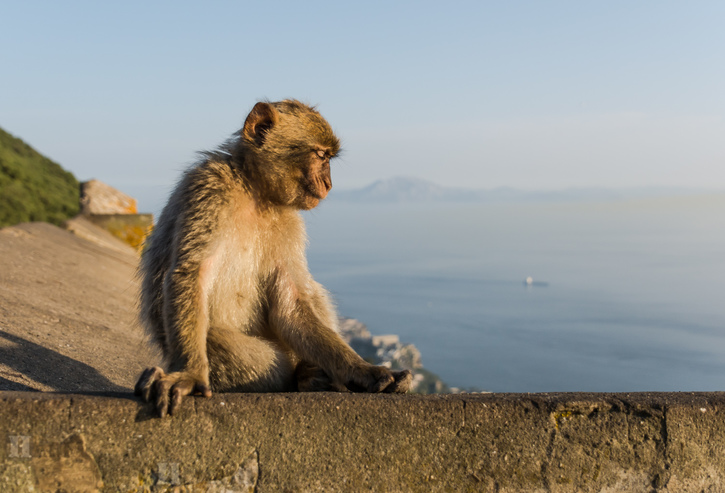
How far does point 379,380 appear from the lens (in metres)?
2.65

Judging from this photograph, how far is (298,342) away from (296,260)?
0.43m

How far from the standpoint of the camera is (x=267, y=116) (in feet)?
10.5

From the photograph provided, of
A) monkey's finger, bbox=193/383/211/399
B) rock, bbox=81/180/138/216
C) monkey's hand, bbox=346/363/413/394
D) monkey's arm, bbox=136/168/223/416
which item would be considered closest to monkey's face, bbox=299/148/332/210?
monkey's arm, bbox=136/168/223/416

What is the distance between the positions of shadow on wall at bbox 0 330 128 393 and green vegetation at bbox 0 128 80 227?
288 inches

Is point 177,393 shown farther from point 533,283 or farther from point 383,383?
point 533,283

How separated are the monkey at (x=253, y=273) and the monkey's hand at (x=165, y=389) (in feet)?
0.38

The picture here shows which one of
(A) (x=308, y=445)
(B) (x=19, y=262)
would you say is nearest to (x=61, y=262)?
(B) (x=19, y=262)

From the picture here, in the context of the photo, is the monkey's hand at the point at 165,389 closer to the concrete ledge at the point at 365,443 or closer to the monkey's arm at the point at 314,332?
the concrete ledge at the point at 365,443

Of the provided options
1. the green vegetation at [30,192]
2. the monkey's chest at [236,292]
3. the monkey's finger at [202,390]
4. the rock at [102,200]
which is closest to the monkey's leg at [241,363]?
the monkey's chest at [236,292]

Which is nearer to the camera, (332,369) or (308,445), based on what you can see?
(308,445)

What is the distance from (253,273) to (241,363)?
1.67 feet

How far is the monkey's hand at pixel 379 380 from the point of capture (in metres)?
2.60

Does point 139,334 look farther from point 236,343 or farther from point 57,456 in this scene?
point 57,456

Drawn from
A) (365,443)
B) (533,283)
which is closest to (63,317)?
(365,443)
